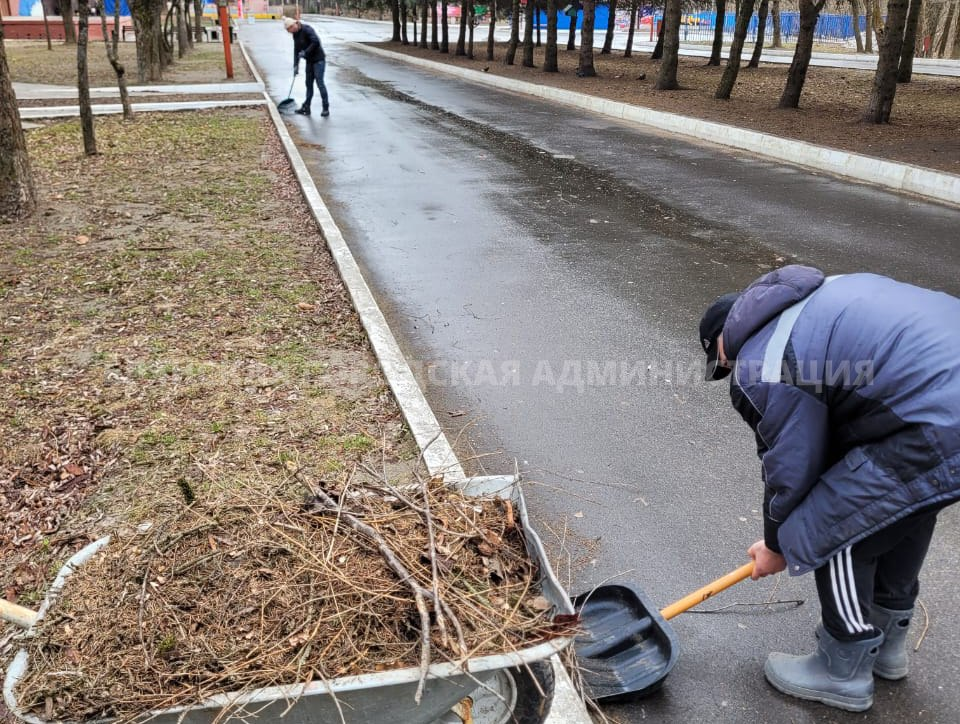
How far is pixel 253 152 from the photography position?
1334 cm

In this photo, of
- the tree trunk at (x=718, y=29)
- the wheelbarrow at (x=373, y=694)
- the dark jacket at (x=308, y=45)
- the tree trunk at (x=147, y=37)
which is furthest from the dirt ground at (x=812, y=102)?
the wheelbarrow at (x=373, y=694)

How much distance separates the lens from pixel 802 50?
17312mm

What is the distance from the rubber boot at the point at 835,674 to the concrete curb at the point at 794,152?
29.8 ft

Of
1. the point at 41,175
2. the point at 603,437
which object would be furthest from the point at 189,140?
the point at 603,437

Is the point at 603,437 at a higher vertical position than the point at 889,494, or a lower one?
lower

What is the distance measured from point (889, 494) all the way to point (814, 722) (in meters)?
0.96

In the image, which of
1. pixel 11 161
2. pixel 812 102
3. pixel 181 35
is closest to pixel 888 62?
pixel 812 102

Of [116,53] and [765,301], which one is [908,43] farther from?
[765,301]

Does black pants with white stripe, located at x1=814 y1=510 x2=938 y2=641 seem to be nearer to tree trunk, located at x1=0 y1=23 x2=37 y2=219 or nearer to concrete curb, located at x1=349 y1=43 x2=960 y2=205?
concrete curb, located at x1=349 y1=43 x2=960 y2=205

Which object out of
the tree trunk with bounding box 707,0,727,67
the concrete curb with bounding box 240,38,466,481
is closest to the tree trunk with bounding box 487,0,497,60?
the tree trunk with bounding box 707,0,727,67

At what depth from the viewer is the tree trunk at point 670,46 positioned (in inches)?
816

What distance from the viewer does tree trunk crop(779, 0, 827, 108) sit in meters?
17.0

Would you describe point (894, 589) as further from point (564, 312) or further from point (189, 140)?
point (189, 140)

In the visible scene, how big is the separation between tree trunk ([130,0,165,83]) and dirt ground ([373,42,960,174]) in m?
10.9
